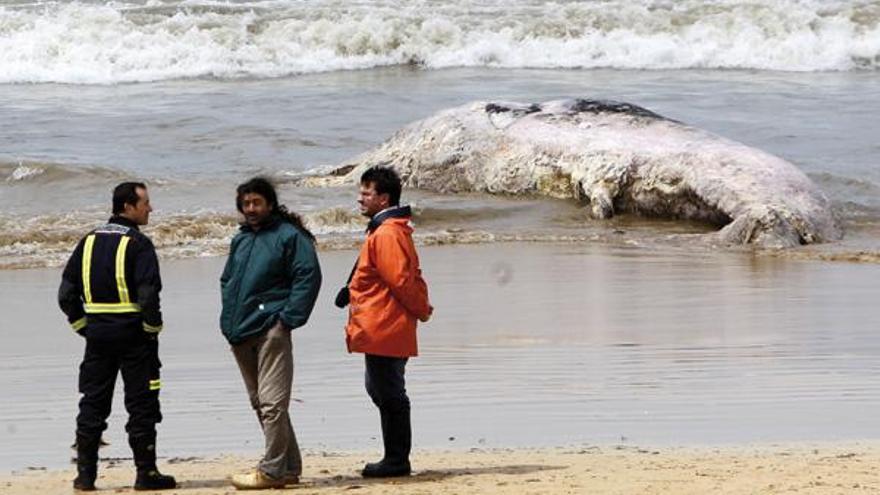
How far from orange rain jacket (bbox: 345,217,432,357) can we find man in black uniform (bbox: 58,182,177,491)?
82 cm

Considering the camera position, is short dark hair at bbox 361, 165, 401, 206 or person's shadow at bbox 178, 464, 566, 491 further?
short dark hair at bbox 361, 165, 401, 206

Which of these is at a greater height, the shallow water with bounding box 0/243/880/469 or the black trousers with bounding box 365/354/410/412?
the black trousers with bounding box 365/354/410/412

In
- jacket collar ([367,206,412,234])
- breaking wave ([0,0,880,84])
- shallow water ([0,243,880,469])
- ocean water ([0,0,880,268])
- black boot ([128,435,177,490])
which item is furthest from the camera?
breaking wave ([0,0,880,84])

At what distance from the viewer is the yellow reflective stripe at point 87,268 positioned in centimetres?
675

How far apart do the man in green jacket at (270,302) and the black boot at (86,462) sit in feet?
2.16

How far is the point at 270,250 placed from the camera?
6.75 meters

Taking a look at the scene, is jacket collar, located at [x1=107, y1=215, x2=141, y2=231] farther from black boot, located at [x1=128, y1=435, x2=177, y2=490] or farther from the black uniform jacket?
black boot, located at [x1=128, y1=435, x2=177, y2=490]

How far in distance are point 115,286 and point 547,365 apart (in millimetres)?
2706

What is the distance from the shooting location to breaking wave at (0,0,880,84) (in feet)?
93.6

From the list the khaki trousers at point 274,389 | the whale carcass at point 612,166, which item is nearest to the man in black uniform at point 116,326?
the khaki trousers at point 274,389

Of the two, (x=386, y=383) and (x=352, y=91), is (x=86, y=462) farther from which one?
(x=352, y=91)

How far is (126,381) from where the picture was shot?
6824 mm

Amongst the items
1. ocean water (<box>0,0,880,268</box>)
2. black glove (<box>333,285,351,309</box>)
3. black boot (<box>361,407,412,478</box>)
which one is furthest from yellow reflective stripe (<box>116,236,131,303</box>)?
ocean water (<box>0,0,880,268</box>)

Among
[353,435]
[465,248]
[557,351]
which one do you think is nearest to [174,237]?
[465,248]
